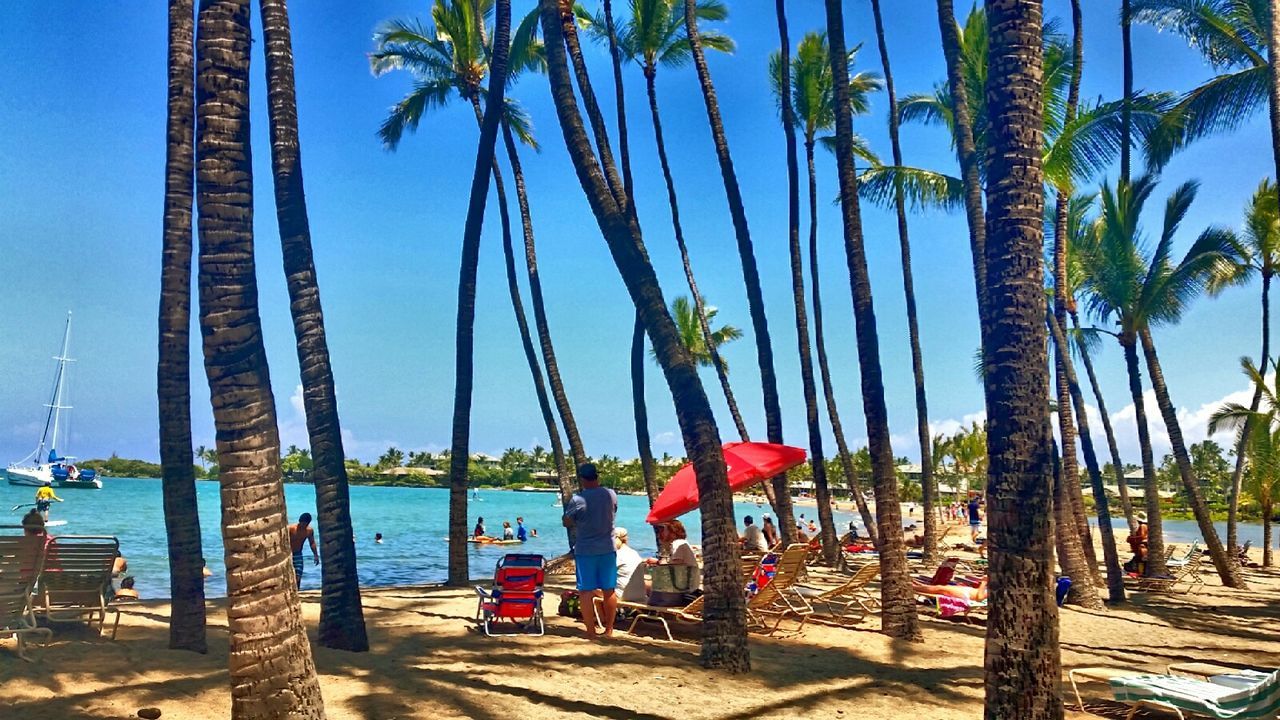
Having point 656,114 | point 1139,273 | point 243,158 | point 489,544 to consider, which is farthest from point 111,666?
point 489,544

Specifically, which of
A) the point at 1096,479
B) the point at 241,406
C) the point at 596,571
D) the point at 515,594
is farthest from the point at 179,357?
the point at 1096,479

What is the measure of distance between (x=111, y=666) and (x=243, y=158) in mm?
4249

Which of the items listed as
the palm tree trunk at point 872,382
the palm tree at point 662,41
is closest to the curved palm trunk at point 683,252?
the palm tree at point 662,41

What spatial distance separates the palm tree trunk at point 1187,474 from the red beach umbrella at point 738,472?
31.8 feet

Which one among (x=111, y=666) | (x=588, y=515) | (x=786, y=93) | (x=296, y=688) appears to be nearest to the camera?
(x=296, y=688)

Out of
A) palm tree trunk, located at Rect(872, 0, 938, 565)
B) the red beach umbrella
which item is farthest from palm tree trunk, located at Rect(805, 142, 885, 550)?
the red beach umbrella

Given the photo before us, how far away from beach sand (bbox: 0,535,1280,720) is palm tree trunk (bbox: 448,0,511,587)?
280cm

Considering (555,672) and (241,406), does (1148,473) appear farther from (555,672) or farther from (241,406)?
(241,406)

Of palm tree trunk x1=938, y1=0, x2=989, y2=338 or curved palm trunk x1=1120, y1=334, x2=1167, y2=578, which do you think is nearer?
palm tree trunk x1=938, y1=0, x2=989, y2=338

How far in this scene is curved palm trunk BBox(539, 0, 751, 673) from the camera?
6.96m

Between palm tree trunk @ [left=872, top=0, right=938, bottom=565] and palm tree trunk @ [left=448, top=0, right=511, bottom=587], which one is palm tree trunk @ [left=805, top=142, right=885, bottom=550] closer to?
palm tree trunk @ [left=872, top=0, right=938, bottom=565]

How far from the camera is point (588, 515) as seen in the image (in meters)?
8.16

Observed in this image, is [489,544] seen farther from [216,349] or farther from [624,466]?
[624,466]

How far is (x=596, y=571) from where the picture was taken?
834cm
